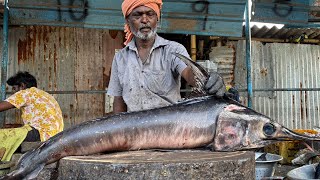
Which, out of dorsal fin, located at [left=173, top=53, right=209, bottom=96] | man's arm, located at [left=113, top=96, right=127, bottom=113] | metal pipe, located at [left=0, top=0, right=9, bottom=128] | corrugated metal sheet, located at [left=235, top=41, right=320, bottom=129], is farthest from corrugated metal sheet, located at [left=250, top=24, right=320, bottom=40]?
dorsal fin, located at [left=173, top=53, right=209, bottom=96]

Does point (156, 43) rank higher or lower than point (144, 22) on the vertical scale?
lower

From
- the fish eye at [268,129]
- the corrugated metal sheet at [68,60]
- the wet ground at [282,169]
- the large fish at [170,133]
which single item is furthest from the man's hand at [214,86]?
the corrugated metal sheet at [68,60]

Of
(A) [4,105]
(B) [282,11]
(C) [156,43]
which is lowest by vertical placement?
(A) [4,105]

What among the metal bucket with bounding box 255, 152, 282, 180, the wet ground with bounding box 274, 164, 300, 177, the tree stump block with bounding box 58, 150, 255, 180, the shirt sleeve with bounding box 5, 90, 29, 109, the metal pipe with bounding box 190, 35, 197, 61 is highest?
the metal pipe with bounding box 190, 35, 197, 61

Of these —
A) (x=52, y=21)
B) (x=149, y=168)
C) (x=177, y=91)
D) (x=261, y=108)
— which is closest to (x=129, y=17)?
Answer: (x=177, y=91)

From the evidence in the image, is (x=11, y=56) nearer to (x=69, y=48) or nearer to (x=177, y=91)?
(x=69, y=48)

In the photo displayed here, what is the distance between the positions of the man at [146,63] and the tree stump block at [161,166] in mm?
1135

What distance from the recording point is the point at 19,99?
17.3ft

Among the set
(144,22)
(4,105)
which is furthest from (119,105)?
(4,105)

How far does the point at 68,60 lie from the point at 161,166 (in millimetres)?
6444

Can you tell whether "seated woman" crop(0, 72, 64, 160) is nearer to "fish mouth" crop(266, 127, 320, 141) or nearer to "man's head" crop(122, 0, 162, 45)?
"man's head" crop(122, 0, 162, 45)

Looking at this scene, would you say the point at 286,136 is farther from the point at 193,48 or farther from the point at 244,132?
the point at 193,48

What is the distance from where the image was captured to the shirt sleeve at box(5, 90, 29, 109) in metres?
5.21

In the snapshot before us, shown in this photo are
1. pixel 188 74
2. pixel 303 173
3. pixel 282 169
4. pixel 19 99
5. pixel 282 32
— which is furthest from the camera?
pixel 282 32
